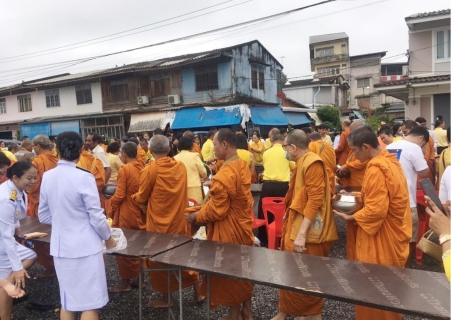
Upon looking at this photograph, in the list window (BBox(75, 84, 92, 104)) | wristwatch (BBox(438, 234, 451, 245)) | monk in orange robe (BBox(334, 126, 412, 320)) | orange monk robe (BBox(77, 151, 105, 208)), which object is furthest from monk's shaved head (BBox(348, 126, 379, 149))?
window (BBox(75, 84, 92, 104))

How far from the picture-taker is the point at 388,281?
2.28 m

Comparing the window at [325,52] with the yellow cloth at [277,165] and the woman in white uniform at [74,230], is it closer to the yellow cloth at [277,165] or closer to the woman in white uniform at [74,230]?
the yellow cloth at [277,165]

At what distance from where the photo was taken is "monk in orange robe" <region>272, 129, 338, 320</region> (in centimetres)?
301

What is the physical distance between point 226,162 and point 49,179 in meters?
1.50

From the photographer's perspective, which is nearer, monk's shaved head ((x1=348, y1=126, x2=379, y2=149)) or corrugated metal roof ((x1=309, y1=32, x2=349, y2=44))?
monk's shaved head ((x1=348, y1=126, x2=379, y2=149))

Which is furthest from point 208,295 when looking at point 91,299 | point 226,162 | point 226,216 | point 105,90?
point 105,90

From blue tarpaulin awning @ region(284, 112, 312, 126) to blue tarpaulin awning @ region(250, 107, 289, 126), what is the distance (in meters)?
1.67

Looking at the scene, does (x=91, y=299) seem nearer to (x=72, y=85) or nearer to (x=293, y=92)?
(x=72, y=85)

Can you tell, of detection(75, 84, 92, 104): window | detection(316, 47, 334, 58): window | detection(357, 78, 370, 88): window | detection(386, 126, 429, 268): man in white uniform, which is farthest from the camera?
detection(316, 47, 334, 58): window

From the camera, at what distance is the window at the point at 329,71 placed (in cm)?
4072

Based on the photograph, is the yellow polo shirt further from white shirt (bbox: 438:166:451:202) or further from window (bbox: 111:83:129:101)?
window (bbox: 111:83:129:101)

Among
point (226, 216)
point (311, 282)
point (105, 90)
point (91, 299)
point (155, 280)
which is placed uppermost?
point (105, 90)

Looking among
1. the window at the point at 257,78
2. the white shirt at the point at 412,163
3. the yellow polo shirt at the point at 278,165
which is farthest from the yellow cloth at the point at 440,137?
the window at the point at 257,78

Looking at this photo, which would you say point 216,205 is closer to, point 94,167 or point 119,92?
point 94,167
